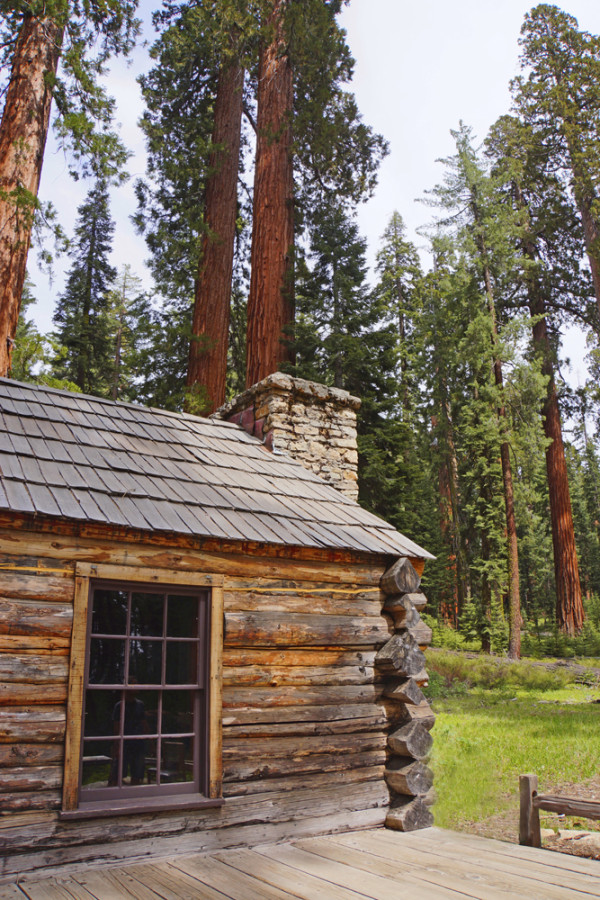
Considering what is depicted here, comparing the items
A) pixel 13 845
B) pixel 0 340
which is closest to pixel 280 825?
pixel 13 845

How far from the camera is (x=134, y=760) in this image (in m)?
7.03

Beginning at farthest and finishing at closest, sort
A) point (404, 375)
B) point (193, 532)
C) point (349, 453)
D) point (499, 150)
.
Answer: point (404, 375) < point (499, 150) < point (349, 453) < point (193, 532)

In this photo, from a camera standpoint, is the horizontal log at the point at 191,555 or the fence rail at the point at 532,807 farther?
the fence rail at the point at 532,807

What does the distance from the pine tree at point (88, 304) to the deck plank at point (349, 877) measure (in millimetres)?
22804

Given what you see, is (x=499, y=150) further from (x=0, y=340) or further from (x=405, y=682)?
(x=405, y=682)

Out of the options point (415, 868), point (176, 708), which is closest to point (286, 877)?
point (415, 868)

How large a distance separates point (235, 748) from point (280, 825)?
760 millimetres

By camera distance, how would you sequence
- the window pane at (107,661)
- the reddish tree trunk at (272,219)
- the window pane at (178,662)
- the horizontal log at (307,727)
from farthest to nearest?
the reddish tree trunk at (272,219) → the window pane at (107,661) → the window pane at (178,662) → the horizontal log at (307,727)

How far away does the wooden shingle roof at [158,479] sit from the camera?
17.1ft

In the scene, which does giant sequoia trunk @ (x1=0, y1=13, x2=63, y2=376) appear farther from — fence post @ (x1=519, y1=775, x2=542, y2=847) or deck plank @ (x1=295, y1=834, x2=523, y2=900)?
fence post @ (x1=519, y1=775, x2=542, y2=847)

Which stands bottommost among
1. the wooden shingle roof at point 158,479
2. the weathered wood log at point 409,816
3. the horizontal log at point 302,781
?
the weathered wood log at point 409,816

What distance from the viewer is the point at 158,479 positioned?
6105 mm

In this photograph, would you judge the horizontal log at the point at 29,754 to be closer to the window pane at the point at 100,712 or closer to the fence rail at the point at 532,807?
the fence rail at the point at 532,807

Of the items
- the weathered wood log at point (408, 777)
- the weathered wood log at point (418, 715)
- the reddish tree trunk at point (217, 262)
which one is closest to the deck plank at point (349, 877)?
the weathered wood log at point (408, 777)
